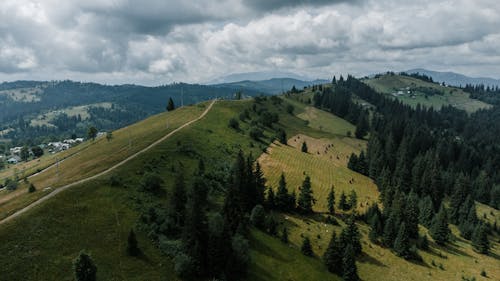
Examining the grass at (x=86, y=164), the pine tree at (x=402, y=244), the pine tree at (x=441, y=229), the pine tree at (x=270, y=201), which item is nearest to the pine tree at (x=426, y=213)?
the pine tree at (x=441, y=229)

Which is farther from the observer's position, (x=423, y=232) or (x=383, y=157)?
(x=383, y=157)

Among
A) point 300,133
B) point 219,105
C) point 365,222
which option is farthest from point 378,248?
point 219,105

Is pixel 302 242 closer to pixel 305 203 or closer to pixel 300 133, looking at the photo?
pixel 305 203

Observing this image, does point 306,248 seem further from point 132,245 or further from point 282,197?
point 132,245

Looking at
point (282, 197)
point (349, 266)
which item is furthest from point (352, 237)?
point (282, 197)

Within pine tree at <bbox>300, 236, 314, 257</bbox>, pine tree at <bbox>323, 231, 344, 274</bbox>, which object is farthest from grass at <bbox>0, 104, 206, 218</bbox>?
pine tree at <bbox>323, 231, 344, 274</bbox>

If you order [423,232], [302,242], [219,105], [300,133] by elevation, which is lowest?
[423,232]

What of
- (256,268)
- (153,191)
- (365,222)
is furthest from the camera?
(365,222)

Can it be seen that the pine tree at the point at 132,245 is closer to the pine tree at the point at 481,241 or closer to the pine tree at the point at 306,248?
the pine tree at the point at 306,248
